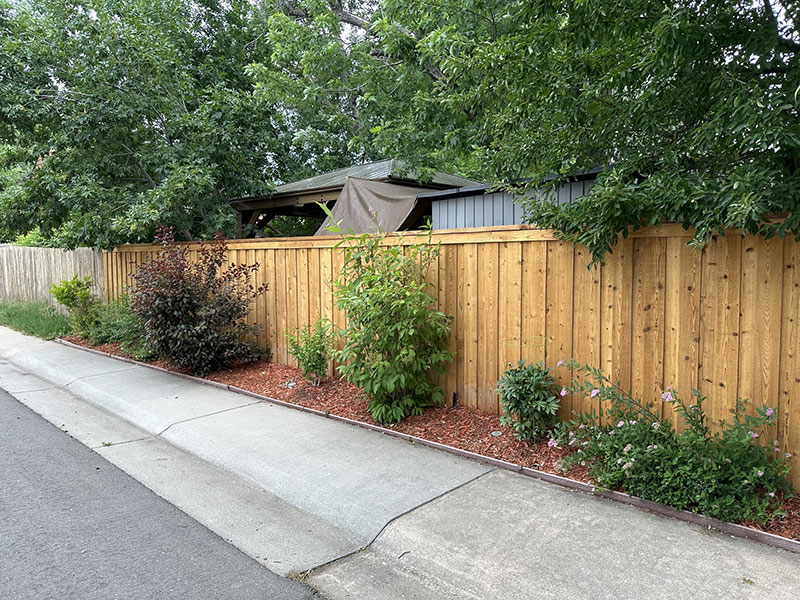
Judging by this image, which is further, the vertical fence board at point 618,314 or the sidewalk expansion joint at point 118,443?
the sidewalk expansion joint at point 118,443

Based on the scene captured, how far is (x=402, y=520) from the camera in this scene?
3.45 m

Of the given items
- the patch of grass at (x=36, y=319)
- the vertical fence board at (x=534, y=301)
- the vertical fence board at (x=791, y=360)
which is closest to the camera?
the vertical fence board at (x=791, y=360)

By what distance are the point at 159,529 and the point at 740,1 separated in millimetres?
4758

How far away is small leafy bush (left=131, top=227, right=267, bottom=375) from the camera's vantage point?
7.45 meters

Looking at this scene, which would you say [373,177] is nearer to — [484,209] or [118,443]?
[484,209]

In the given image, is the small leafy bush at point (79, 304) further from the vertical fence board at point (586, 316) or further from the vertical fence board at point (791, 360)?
the vertical fence board at point (791, 360)

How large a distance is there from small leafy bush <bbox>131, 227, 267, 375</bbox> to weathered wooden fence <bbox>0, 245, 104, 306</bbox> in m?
5.00

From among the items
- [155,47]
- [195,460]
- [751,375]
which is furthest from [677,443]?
[155,47]

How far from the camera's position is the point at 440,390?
17.7ft

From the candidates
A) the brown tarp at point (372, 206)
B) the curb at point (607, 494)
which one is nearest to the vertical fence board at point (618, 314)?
the curb at point (607, 494)

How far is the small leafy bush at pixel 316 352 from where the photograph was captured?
652 cm

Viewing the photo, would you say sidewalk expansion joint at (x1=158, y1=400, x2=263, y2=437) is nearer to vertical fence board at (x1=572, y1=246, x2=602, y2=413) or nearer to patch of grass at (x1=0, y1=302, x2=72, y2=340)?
vertical fence board at (x1=572, y1=246, x2=602, y2=413)

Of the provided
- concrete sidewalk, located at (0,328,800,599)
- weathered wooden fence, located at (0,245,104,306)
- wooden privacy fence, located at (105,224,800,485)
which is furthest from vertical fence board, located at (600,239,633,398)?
weathered wooden fence, located at (0,245,104,306)

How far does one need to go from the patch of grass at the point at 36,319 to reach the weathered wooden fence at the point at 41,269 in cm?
57
